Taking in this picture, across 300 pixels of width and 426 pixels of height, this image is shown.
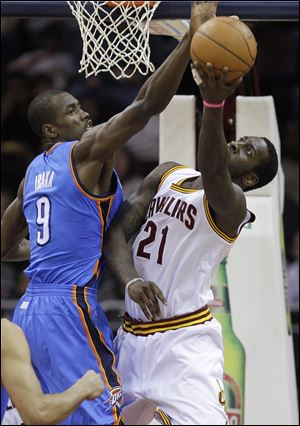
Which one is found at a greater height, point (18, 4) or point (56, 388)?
point (18, 4)

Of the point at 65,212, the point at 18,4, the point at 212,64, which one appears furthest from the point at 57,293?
the point at 18,4

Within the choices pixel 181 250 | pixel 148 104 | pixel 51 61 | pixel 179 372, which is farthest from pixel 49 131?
pixel 51 61

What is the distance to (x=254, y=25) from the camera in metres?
9.28

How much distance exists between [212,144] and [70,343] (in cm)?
113

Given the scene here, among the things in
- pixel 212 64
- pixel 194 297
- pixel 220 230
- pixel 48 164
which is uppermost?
pixel 212 64

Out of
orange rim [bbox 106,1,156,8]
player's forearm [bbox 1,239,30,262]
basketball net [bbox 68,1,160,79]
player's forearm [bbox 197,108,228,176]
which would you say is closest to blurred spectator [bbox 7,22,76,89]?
basketball net [bbox 68,1,160,79]

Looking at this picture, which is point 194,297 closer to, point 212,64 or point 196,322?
point 196,322

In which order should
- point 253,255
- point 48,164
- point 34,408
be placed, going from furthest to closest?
point 253,255, point 48,164, point 34,408

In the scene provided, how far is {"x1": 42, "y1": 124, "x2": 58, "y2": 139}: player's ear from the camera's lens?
4.71 m

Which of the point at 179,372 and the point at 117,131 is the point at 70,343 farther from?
the point at 117,131

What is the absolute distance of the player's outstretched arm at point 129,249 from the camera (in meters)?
4.42

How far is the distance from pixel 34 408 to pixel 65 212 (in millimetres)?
1014

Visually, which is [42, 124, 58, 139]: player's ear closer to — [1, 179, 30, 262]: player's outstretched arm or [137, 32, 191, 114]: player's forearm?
[1, 179, 30, 262]: player's outstretched arm

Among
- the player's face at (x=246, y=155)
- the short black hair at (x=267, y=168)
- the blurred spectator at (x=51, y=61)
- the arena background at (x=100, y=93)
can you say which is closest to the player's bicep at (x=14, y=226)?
the player's face at (x=246, y=155)
